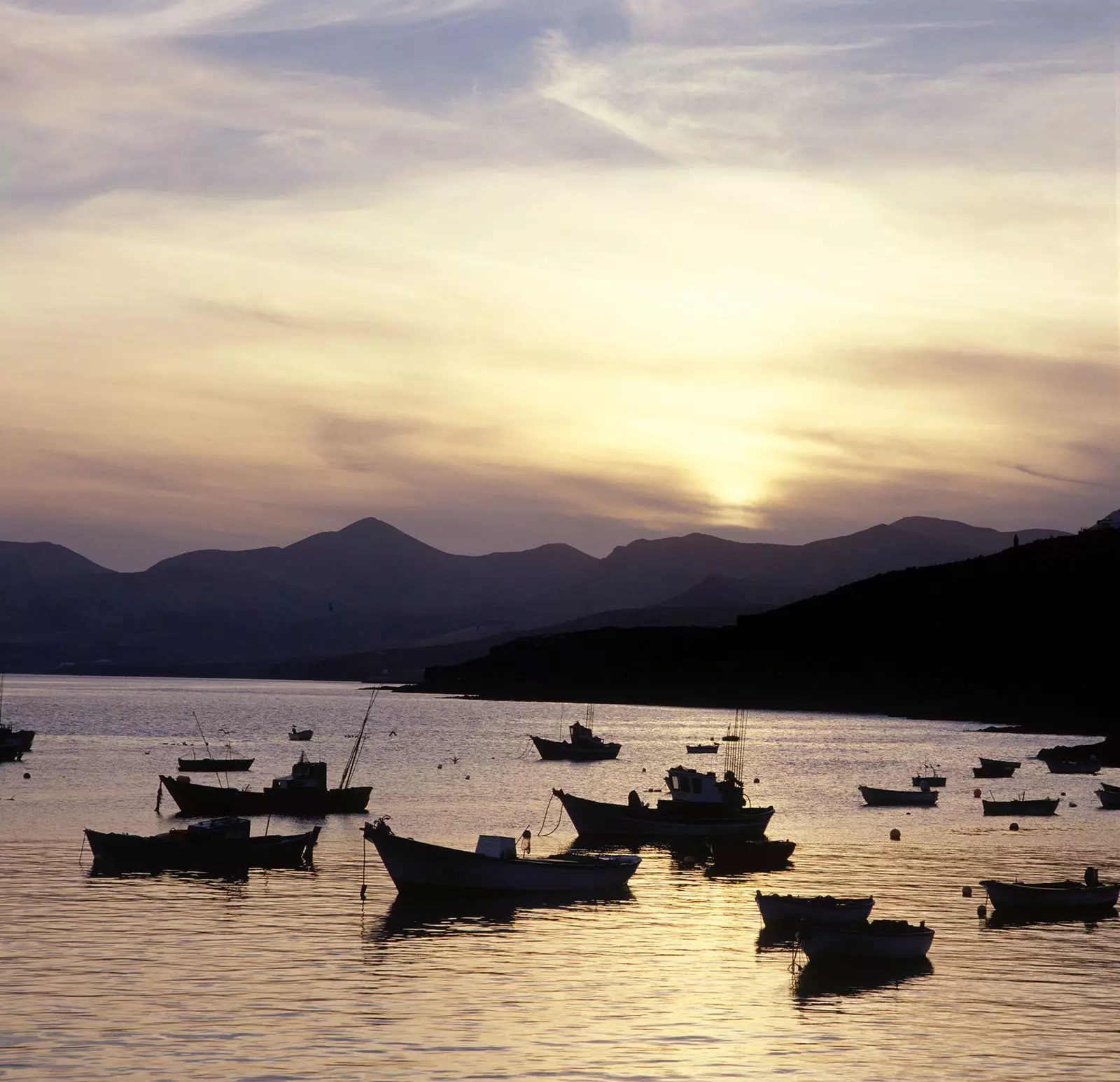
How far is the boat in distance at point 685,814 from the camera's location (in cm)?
7231

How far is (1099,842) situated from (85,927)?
5391 cm

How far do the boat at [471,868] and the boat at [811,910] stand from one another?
8826mm

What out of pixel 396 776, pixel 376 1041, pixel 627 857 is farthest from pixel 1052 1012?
pixel 396 776

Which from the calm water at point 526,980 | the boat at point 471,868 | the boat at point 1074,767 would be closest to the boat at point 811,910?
the calm water at point 526,980

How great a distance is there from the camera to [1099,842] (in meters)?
78.4

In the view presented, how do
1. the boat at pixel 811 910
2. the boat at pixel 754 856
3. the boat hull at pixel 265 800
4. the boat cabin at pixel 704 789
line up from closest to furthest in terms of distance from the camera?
the boat at pixel 811 910
the boat at pixel 754 856
the boat cabin at pixel 704 789
the boat hull at pixel 265 800

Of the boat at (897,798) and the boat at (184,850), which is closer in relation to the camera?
the boat at (184,850)

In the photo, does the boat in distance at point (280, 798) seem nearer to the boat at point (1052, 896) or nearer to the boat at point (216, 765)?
the boat at point (216, 765)

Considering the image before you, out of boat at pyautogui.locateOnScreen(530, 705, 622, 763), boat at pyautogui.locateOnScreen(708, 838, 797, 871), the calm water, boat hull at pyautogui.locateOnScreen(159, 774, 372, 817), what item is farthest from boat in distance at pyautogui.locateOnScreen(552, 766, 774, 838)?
boat at pyautogui.locateOnScreen(530, 705, 622, 763)

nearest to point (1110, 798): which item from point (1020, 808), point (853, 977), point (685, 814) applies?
point (1020, 808)

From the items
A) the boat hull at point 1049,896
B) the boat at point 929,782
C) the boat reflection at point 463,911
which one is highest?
the boat hull at point 1049,896

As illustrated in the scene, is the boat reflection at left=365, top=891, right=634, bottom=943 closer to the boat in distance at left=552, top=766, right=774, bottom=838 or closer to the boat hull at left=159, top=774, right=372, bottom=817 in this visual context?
the boat in distance at left=552, top=766, right=774, bottom=838

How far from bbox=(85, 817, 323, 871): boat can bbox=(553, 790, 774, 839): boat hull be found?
15.7 meters

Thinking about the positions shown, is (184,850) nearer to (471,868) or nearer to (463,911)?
(471,868)
